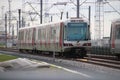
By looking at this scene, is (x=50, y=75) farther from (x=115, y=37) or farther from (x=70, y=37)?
(x=70, y=37)

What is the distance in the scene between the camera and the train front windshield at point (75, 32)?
34844 mm

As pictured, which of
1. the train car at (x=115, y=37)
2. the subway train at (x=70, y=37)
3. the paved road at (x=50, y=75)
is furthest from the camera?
the subway train at (x=70, y=37)

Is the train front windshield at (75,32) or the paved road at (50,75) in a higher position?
the train front windshield at (75,32)

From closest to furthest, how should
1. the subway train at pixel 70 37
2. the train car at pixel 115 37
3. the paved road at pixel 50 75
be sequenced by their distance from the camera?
the paved road at pixel 50 75
the train car at pixel 115 37
the subway train at pixel 70 37

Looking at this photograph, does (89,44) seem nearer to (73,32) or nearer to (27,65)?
(73,32)

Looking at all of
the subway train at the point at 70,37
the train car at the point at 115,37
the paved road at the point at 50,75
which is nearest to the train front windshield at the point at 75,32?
the subway train at the point at 70,37

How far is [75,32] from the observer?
115 ft

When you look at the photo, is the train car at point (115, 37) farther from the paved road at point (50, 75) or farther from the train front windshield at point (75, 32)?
the paved road at point (50, 75)

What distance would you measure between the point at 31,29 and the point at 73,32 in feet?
48.0

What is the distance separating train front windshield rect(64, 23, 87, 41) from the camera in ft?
114

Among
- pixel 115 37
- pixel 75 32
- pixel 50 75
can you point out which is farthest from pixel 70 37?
pixel 50 75

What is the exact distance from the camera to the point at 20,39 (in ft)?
182

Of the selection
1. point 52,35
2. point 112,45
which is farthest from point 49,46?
point 112,45

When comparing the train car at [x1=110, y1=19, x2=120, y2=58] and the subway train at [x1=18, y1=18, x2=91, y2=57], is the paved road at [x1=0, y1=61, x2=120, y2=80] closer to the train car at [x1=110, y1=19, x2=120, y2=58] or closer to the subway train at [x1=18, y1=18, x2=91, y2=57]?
the train car at [x1=110, y1=19, x2=120, y2=58]
